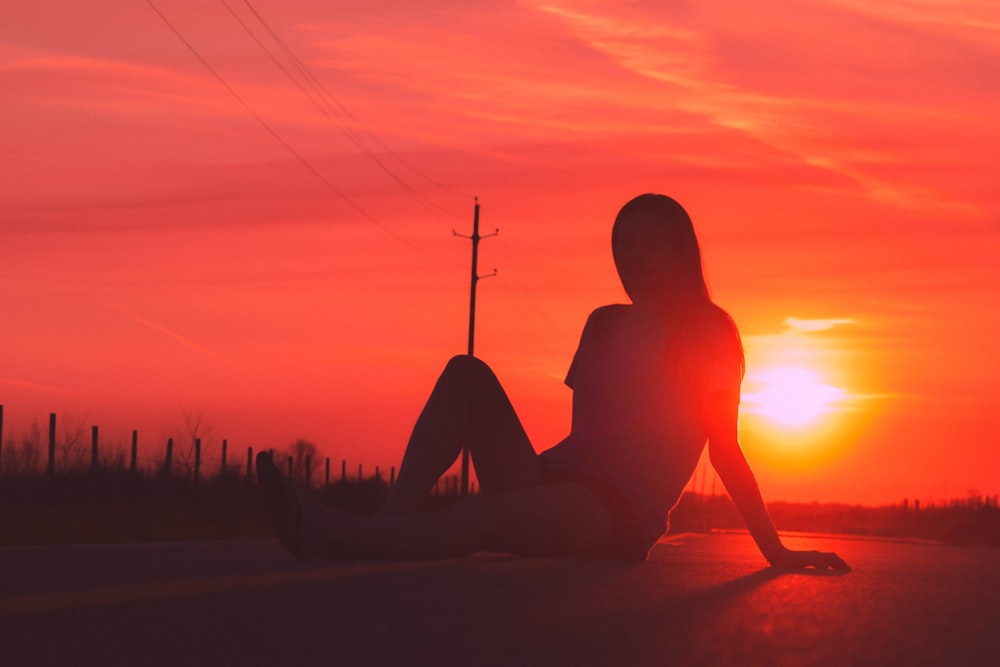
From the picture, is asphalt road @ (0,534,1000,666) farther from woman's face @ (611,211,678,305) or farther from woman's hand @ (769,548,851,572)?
woman's face @ (611,211,678,305)

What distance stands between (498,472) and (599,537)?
1.56 feet

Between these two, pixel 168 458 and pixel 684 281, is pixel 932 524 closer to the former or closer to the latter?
pixel 168 458

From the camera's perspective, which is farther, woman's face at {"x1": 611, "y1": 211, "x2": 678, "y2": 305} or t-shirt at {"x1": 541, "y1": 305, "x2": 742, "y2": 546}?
woman's face at {"x1": 611, "y1": 211, "x2": 678, "y2": 305}

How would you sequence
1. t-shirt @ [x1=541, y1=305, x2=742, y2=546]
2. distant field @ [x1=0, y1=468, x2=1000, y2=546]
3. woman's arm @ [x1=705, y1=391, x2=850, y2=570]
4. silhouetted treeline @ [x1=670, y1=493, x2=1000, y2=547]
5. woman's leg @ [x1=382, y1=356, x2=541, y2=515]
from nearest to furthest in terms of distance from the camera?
woman's leg @ [x1=382, y1=356, x2=541, y2=515], t-shirt @ [x1=541, y1=305, x2=742, y2=546], woman's arm @ [x1=705, y1=391, x2=850, y2=570], distant field @ [x1=0, y1=468, x2=1000, y2=546], silhouetted treeline @ [x1=670, y1=493, x2=1000, y2=547]

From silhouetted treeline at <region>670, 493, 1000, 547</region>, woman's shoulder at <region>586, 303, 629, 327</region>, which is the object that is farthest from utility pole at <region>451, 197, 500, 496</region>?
woman's shoulder at <region>586, 303, 629, 327</region>

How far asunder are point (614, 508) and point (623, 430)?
41 centimetres

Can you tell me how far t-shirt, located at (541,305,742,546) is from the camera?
5910 millimetres

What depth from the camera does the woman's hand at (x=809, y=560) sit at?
5.91 meters

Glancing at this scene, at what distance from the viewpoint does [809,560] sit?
594cm

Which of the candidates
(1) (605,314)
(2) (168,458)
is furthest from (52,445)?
(1) (605,314)

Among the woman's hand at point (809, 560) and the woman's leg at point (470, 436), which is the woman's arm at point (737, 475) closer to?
the woman's hand at point (809, 560)

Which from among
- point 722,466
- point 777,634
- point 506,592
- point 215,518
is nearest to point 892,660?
point 777,634

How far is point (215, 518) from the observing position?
2095 cm

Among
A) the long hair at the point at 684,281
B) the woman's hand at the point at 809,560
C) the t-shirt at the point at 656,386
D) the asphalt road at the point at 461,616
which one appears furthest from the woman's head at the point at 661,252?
the asphalt road at the point at 461,616
